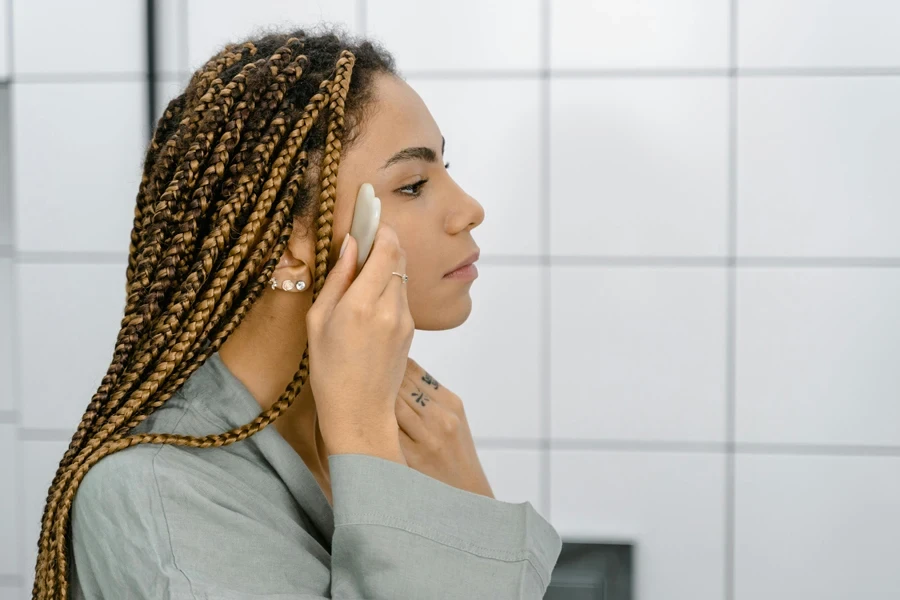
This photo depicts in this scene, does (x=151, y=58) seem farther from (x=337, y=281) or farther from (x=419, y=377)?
(x=337, y=281)

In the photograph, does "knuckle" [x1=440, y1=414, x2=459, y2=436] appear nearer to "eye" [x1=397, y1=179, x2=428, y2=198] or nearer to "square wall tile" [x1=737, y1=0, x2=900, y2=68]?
"eye" [x1=397, y1=179, x2=428, y2=198]

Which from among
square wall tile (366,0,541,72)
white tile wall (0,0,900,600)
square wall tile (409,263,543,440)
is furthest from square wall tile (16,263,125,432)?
square wall tile (366,0,541,72)

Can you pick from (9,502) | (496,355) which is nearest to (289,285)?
(496,355)

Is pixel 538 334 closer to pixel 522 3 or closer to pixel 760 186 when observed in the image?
pixel 760 186

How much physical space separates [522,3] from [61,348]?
1279mm

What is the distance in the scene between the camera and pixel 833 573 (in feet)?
6.09

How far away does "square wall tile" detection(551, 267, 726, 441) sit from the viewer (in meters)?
1.84

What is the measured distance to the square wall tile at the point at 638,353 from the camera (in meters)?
1.84

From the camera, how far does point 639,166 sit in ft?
6.01

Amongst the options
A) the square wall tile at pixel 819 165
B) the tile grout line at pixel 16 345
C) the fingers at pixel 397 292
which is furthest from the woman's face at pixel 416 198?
the tile grout line at pixel 16 345

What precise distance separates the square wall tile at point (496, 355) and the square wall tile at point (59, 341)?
725 mm

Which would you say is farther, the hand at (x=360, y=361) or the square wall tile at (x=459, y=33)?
the square wall tile at (x=459, y=33)

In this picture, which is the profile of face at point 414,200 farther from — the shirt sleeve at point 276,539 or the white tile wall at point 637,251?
the white tile wall at point 637,251

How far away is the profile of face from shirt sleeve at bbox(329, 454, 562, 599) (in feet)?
0.91
